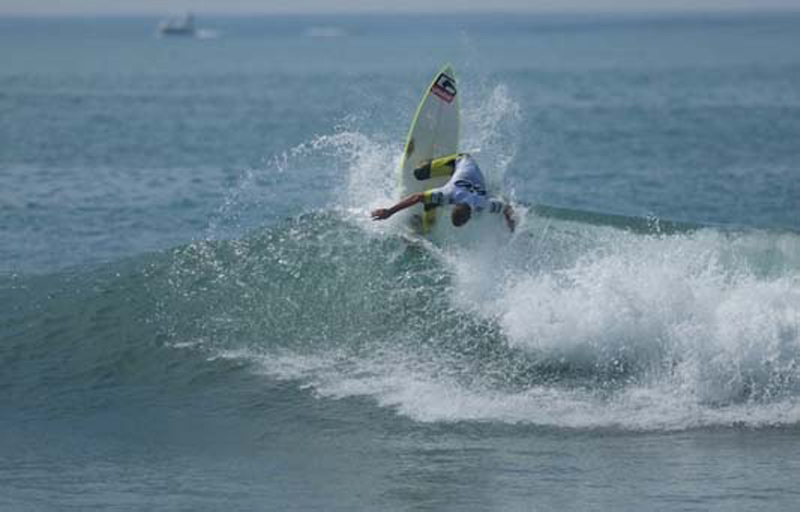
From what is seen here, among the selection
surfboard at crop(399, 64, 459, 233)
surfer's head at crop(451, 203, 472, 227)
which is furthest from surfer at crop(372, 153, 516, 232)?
surfboard at crop(399, 64, 459, 233)

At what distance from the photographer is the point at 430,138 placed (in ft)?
53.6

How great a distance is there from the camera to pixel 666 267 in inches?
549

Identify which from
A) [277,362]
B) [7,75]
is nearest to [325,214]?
[277,362]

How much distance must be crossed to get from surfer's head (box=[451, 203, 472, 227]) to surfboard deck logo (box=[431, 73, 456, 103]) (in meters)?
2.97

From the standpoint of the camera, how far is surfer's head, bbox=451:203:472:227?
13820 mm

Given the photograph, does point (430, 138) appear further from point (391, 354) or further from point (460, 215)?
point (391, 354)

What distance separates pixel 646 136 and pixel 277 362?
23987mm

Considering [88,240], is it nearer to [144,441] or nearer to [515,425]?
[144,441]

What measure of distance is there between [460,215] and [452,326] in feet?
4.58

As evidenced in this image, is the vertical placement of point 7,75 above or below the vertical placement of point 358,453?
above

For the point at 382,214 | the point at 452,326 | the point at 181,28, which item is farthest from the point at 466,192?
the point at 181,28

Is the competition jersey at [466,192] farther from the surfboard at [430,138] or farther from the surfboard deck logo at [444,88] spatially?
the surfboard deck logo at [444,88]

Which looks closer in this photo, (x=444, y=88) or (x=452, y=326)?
(x=452, y=326)

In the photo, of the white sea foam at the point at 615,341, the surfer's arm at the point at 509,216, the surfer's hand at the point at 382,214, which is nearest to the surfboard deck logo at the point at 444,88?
the white sea foam at the point at 615,341
